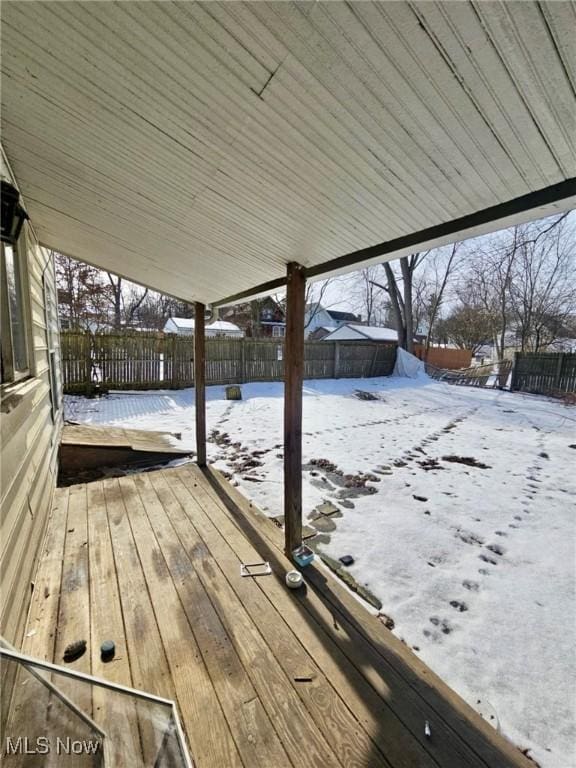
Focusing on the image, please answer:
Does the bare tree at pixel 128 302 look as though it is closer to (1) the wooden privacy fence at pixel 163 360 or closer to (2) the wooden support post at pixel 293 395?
(1) the wooden privacy fence at pixel 163 360

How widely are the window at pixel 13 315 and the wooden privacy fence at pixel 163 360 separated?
5.91 m

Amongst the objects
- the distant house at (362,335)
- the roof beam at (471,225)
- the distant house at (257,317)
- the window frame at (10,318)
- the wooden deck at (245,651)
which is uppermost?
the distant house at (257,317)

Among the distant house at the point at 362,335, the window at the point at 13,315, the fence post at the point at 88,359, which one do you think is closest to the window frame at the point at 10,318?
the window at the point at 13,315

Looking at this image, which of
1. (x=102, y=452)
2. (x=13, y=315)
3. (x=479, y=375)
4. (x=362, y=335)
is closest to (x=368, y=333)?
(x=362, y=335)

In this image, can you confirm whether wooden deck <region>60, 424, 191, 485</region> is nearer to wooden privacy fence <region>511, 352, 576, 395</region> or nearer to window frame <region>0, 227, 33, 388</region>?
window frame <region>0, 227, 33, 388</region>

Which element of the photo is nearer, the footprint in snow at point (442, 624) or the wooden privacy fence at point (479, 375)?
the footprint in snow at point (442, 624)

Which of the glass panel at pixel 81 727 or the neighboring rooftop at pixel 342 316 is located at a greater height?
the neighboring rooftop at pixel 342 316

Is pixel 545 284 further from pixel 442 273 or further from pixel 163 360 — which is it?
pixel 163 360

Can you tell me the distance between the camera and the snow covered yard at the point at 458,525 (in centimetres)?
154

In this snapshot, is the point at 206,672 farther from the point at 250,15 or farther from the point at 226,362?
the point at 226,362

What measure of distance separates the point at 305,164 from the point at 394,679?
86.5 inches

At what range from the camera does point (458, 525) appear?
2891 millimetres

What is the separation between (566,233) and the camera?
1401 centimetres

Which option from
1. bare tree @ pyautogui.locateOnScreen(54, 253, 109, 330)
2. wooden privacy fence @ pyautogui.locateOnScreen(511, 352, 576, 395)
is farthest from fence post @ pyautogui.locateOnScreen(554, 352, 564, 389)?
bare tree @ pyautogui.locateOnScreen(54, 253, 109, 330)
